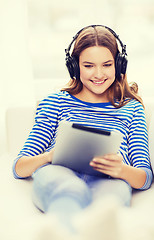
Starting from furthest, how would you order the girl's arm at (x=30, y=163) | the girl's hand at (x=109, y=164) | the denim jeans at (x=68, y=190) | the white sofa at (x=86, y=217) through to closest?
the girl's arm at (x=30, y=163), the girl's hand at (x=109, y=164), the denim jeans at (x=68, y=190), the white sofa at (x=86, y=217)

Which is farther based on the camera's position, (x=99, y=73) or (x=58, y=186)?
(x=99, y=73)

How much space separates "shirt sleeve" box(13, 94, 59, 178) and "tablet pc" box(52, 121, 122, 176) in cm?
16

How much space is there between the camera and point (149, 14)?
1.95 meters

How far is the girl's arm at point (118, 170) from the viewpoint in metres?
0.79

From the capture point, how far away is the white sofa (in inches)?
21.5

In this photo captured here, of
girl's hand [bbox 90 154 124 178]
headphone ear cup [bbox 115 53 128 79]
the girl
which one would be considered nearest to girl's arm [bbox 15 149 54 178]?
the girl

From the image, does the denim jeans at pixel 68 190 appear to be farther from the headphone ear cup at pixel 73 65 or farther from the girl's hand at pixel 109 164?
the headphone ear cup at pixel 73 65

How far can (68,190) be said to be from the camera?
2.23ft

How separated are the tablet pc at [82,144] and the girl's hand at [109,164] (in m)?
0.02

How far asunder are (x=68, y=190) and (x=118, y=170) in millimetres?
203

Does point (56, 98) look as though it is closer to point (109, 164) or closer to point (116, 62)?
point (116, 62)

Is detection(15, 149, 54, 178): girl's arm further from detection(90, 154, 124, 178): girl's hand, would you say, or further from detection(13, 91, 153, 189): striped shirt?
detection(90, 154, 124, 178): girl's hand

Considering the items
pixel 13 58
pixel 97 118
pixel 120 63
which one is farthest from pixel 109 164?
pixel 13 58

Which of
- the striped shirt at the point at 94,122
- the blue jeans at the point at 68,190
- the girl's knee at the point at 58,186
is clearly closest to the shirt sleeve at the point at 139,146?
the striped shirt at the point at 94,122
